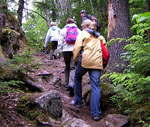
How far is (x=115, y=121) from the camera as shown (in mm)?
4332

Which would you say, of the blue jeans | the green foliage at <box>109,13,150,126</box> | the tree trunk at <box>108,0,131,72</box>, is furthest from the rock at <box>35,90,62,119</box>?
the tree trunk at <box>108,0,131,72</box>

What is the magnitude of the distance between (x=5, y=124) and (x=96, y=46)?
8.01 feet

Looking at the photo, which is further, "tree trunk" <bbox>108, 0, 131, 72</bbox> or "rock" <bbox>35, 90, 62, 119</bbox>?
"tree trunk" <bbox>108, 0, 131, 72</bbox>

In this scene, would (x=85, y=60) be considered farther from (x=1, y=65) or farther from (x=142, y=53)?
(x=1, y=65)

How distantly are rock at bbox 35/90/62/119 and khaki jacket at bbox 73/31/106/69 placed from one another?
97 cm

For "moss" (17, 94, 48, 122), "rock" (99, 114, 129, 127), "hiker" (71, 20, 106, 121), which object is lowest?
"rock" (99, 114, 129, 127)

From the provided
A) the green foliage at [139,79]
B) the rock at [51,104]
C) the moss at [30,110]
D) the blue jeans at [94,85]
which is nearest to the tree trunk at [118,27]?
the blue jeans at [94,85]

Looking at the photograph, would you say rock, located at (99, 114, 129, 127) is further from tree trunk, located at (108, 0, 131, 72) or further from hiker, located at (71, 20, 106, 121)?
tree trunk, located at (108, 0, 131, 72)

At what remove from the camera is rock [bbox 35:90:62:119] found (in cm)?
422

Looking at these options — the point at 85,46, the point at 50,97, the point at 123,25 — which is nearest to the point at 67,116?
the point at 50,97

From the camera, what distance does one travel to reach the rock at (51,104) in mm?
4219

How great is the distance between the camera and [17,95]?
4.89m

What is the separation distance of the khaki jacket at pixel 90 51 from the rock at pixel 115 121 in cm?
108

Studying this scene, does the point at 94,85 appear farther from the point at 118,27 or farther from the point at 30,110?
the point at 118,27
